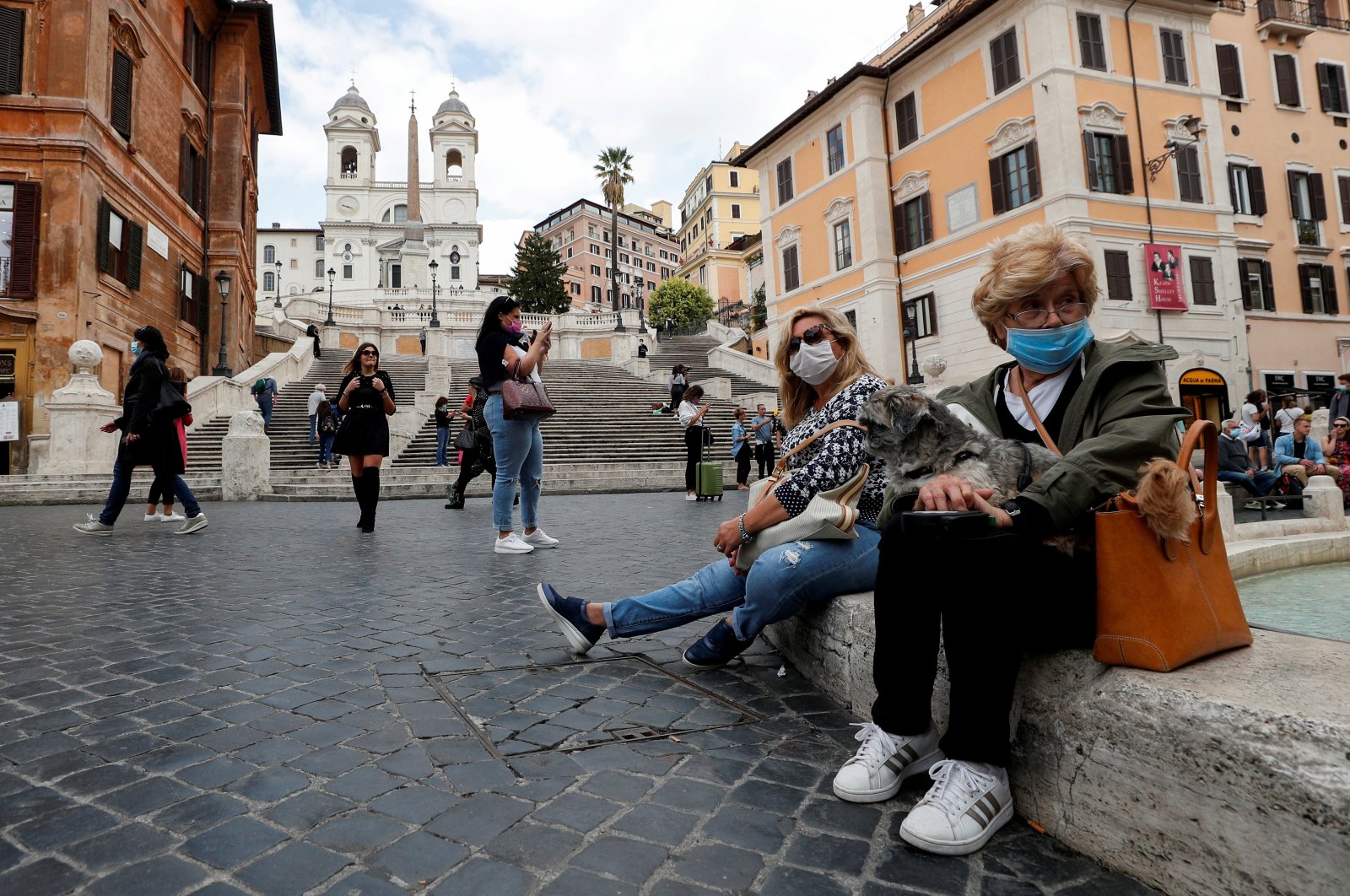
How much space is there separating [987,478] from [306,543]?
691 cm

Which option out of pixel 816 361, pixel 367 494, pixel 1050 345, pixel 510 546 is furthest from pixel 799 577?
pixel 367 494

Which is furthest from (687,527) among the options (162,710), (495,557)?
(162,710)

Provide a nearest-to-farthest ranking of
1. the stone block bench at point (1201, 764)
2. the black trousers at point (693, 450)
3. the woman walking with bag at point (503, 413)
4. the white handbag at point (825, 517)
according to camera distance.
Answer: the stone block bench at point (1201, 764)
the white handbag at point (825, 517)
the woman walking with bag at point (503, 413)
the black trousers at point (693, 450)

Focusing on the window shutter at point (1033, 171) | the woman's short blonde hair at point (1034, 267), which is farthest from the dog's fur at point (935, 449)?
the window shutter at point (1033, 171)

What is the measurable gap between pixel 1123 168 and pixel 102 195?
27609mm

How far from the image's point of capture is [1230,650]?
1.80 meters

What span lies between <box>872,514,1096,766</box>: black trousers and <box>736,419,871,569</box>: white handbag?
0.62m

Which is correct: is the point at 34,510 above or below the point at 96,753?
above

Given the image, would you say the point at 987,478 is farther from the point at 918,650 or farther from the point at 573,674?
the point at 573,674

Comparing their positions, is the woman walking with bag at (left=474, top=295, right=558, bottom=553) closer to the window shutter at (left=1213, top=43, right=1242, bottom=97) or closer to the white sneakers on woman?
the white sneakers on woman

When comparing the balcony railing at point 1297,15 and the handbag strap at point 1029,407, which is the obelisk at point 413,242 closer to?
the balcony railing at point 1297,15

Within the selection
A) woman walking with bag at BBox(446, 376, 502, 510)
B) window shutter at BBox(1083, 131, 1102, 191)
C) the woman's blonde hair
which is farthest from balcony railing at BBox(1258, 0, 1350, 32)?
the woman's blonde hair

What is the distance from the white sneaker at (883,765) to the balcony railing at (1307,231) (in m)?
32.4

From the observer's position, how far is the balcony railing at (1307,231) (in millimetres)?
25953
